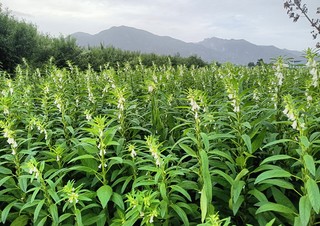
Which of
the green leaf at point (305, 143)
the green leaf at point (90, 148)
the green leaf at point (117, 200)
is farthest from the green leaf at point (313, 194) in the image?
the green leaf at point (90, 148)

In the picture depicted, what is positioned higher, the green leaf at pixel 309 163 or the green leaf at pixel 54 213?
the green leaf at pixel 309 163

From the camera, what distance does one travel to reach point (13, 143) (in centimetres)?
255

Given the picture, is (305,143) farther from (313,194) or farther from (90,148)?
(90,148)

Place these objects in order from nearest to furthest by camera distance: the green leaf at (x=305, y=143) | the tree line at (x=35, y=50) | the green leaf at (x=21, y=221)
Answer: the green leaf at (x=305, y=143) < the green leaf at (x=21, y=221) < the tree line at (x=35, y=50)

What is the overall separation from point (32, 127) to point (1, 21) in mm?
16614

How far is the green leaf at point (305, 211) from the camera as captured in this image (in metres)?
1.69

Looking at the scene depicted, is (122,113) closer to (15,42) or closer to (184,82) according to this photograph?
(184,82)

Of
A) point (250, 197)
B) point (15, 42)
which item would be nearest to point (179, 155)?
point (250, 197)

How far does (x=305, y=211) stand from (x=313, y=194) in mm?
96

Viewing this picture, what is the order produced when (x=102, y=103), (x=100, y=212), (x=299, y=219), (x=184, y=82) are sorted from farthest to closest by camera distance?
(x=184, y=82) < (x=102, y=103) < (x=100, y=212) < (x=299, y=219)

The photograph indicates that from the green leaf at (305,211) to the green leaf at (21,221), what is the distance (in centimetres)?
187

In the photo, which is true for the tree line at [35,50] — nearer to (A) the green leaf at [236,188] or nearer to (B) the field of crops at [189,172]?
(B) the field of crops at [189,172]

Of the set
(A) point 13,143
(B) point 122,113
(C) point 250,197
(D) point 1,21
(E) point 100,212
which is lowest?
(E) point 100,212

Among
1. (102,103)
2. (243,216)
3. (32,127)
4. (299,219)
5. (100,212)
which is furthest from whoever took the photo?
(102,103)
